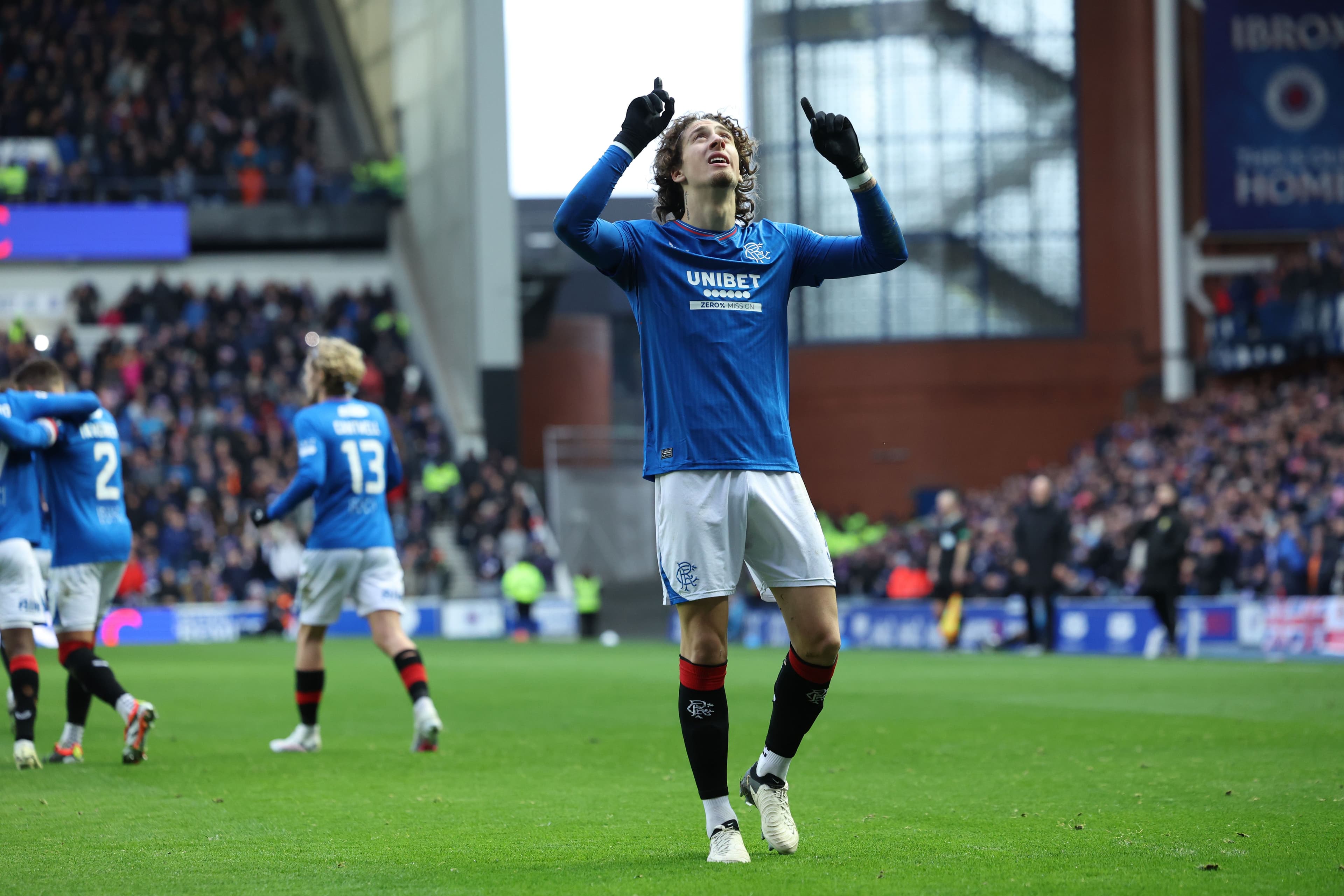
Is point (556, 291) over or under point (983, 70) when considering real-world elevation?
under

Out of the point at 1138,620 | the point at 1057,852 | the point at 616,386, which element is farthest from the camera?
the point at 616,386

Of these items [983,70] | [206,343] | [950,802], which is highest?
[983,70]

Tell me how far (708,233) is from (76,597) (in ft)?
16.7

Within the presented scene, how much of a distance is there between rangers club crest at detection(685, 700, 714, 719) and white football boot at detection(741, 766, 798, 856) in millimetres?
257

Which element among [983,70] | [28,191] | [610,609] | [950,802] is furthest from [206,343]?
[950,802]

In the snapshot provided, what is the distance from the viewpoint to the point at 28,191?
40.0 metres

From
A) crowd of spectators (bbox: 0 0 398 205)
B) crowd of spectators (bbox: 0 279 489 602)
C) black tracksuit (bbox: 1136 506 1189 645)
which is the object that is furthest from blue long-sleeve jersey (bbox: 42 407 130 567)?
crowd of spectators (bbox: 0 0 398 205)

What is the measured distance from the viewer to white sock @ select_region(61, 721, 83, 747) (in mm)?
9273

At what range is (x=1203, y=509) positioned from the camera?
25.3m

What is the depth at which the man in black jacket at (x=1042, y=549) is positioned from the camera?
19297 mm

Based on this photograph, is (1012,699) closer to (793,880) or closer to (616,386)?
(793,880)

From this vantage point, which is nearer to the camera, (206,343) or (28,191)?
(206,343)

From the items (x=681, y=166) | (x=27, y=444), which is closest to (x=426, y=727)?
(x=27, y=444)

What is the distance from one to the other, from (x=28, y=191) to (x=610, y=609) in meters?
17.8
